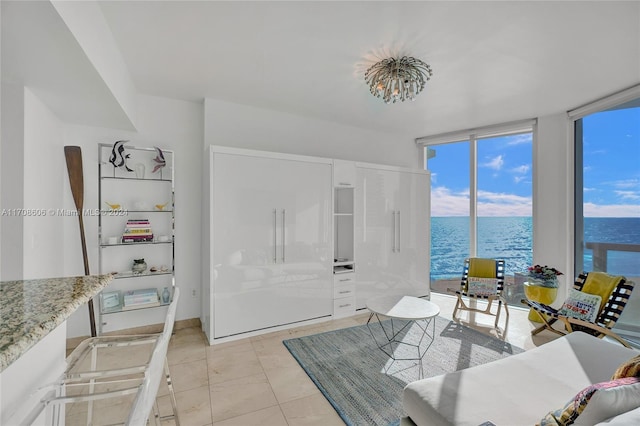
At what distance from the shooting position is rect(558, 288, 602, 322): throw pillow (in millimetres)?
2793

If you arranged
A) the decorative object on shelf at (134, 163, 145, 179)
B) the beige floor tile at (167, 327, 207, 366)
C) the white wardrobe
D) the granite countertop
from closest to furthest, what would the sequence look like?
1. the granite countertop
2. the beige floor tile at (167, 327, 207, 366)
3. the white wardrobe
4. the decorative object on shelf at (134, 163, 145, 179)

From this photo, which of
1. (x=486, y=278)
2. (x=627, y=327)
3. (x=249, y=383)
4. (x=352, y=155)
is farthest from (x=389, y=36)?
(x=627, y=327)

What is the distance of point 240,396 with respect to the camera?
2186mm

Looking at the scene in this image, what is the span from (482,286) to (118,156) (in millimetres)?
4520

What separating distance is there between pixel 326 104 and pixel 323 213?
133 centimetres

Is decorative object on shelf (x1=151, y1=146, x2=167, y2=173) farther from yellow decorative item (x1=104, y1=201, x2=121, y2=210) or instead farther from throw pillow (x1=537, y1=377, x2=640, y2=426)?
throw pillow (x1=537, y1=377, x2=640, y2=426)

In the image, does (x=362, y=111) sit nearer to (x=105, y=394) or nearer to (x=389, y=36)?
(x=389, y=36)

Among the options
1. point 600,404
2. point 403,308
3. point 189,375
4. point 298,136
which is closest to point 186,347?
point 189,375

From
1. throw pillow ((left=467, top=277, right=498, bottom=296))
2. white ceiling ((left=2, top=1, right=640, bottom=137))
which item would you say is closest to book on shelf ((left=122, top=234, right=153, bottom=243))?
white ceiling ((left=2, top=1, right=640, bottom=137))

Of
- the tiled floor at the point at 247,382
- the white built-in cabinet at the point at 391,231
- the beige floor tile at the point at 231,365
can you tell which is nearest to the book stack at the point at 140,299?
the tiled floor at the point at 247,382

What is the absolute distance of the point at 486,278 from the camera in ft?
12.4

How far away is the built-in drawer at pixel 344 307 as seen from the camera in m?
3.71

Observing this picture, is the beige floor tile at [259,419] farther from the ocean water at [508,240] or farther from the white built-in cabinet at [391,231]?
the ocean water at [508,240]

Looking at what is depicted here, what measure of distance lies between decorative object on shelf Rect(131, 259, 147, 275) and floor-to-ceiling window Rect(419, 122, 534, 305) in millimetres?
4051
